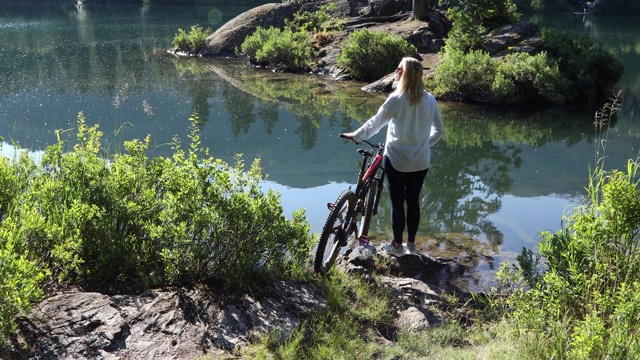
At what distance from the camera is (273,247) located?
16.3ft

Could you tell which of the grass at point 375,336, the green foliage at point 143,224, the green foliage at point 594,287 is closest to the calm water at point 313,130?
the grass at point 375,336

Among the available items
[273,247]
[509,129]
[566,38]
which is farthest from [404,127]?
[566,38]

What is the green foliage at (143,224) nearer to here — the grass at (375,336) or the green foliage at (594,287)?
the grass at (375,336)

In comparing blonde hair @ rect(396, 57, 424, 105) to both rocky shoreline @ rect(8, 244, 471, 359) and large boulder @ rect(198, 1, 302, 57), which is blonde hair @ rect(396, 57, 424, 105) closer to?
rocky shoreline @ rect(8, 244, 471, 359)

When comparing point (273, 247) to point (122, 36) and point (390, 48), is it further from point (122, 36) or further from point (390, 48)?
point (122, 36)

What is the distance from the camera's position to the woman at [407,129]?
541 centimetres

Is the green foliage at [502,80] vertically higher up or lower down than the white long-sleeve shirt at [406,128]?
lower down

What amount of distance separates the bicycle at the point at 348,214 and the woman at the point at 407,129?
0.18 meters

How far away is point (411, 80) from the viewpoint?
536cm

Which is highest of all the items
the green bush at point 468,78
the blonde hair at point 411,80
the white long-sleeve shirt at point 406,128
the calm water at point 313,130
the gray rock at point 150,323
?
the blonde hair at point 411,80

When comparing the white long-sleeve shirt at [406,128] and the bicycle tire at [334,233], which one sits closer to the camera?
the bicycle tire at [334,233]

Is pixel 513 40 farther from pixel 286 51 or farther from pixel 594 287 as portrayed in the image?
pixel 594 287

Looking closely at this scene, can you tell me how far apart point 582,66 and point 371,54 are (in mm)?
5944

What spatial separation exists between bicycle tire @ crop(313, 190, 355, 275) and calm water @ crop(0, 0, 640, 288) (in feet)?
4.73
